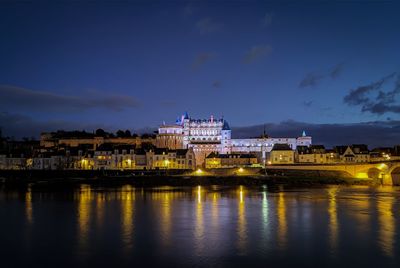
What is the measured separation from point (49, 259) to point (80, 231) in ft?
16.6

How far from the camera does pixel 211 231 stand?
20.2 m

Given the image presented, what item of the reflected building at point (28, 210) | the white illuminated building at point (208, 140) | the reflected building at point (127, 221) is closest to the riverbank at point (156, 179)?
the reflected building at point (28, 210)

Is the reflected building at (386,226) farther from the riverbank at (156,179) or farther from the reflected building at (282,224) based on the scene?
the riverbank at (156,179)

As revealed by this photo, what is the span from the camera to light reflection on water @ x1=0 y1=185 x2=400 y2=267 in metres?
15.4

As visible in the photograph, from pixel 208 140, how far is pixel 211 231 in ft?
336

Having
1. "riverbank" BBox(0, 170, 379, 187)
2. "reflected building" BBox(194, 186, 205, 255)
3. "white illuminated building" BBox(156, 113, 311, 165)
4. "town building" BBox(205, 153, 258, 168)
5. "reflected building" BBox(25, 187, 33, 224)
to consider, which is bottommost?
"reflected building" BBox(194, 186, 205, 255)

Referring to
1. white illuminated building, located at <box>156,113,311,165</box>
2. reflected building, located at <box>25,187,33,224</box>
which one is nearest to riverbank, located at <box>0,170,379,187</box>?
reflected building, located at <box>25,187,33,224</box>

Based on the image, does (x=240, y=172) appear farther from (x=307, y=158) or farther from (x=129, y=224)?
(x=129, y=224)

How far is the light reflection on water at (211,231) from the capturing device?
50.5 ft

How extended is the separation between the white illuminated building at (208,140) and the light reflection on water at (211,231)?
82345mm

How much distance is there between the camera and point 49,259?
15.1 m

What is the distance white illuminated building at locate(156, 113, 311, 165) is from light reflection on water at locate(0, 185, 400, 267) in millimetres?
82345

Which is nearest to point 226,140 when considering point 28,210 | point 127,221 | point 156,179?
point 156,179

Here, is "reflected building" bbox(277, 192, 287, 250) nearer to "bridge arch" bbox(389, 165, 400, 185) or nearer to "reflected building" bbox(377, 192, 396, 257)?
"reflected building" bbox(377, 192, 396, 257)
